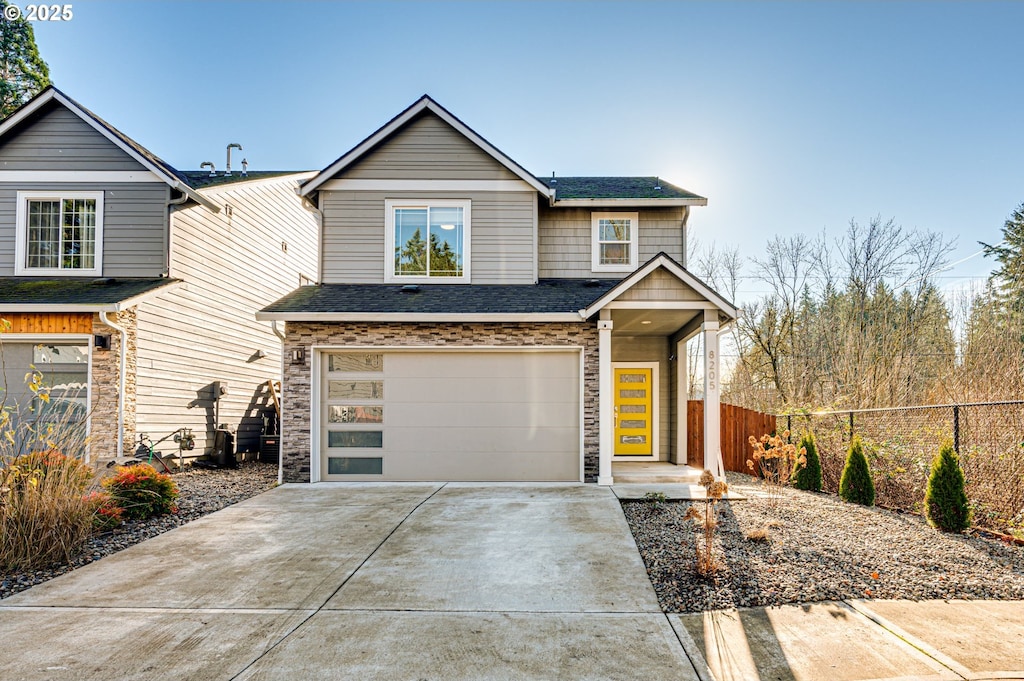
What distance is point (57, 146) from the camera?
11742 millimetres

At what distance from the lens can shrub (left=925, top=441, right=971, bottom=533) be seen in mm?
6484

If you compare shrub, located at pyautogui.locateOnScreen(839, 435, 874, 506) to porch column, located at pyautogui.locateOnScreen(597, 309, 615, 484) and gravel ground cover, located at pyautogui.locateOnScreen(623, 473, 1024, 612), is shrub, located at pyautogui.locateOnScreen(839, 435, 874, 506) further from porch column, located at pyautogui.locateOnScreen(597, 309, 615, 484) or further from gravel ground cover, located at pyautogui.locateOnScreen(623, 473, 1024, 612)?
porch column, located at pyautogui.locateOnScreen(597, 309, 615, 484)

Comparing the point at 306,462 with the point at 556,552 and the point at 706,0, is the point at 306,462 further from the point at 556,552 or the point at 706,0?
the point at 706,0

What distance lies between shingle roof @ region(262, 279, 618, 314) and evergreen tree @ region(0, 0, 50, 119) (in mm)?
15790

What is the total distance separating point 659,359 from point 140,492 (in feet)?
30.5

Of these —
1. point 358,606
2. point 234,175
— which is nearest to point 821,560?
point 358,606

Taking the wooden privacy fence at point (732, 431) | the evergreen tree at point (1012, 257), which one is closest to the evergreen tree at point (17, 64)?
the wooden privacy fence at point (732, 431)

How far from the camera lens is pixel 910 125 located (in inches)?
546

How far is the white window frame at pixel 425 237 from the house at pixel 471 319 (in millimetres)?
27

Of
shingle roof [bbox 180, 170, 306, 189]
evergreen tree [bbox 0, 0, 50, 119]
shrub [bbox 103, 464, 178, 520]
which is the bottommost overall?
shrub [bbox 103, 464, 178, 520]

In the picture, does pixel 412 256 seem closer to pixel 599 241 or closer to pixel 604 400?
→ pixel 599 241

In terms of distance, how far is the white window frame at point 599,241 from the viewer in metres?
12.3

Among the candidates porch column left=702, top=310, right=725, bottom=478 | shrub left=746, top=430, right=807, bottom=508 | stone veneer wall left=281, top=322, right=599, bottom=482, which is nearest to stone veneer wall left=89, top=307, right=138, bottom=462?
stone veneer wall left=281, top=322, right=599, bottom=482

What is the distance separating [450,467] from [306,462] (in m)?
2.42
